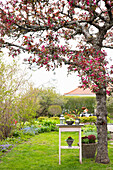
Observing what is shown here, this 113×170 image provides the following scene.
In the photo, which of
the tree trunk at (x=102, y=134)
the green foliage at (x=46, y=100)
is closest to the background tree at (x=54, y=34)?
the tree trunk at (x=102, y=134)

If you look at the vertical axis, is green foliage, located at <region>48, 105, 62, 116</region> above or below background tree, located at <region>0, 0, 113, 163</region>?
below

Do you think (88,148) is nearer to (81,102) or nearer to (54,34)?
(54,34)

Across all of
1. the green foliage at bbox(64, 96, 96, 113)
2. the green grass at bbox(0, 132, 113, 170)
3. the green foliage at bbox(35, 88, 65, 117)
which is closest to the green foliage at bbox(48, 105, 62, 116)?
the green foliage at bbox(35, 88, 65, 117)

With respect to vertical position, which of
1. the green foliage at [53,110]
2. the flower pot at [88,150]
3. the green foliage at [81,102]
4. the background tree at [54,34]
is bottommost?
the flower pot at [88,150]

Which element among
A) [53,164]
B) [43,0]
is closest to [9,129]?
[53,164]

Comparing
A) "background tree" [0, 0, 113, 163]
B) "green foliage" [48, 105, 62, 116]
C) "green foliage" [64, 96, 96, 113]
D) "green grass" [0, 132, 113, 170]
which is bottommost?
"green grass" [0, 132, 113, 170]

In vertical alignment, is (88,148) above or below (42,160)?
above

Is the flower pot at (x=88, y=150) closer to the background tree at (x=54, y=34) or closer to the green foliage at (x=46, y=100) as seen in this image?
the background tree at (x=54, y=34)

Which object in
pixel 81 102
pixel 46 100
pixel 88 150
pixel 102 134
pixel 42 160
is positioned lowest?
pixel 42 160

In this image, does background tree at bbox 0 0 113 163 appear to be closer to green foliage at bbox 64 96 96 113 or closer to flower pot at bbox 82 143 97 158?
flower pot at bbox 82 143 97 158

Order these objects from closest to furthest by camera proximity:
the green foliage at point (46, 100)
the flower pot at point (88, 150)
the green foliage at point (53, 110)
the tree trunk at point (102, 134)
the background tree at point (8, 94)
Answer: the tree trunk at point (102, 134) → the flower pot at point (88, 150) → the background tree at point (8, 94) → the green foliage at point (53, 110) → the green foliage at point (46, 100)

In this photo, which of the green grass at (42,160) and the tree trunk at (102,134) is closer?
the green grass at (42,160)

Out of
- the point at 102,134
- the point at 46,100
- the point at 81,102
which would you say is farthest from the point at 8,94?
the point at 81,102

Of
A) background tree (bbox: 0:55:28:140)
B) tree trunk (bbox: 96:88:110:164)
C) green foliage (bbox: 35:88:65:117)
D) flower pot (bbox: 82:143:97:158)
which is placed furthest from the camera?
green foliage (bbox: 35:88:65:117)
